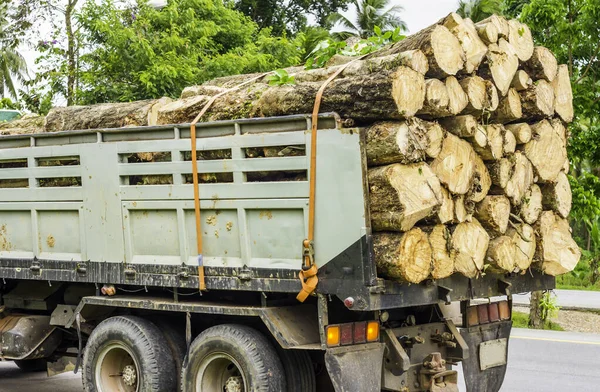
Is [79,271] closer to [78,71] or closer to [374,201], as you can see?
[374,201]

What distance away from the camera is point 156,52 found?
1505 centimetres

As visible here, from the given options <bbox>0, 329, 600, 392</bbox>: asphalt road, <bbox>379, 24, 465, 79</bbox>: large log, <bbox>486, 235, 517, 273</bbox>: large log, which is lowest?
<bbox>0, 329, 600, 392</bbox>: asphalt road

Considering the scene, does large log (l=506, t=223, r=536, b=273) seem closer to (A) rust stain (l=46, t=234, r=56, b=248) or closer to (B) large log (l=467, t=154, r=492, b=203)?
(B) large log (l=467, t=154, r=492, b=203)

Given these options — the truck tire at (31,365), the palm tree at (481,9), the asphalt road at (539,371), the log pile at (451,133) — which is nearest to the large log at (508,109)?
the log pile at (451,133)

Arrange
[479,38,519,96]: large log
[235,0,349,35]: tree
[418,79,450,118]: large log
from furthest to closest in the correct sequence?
[235,0,349,35]: tree → [479,38,519,96]: large log → [418,79,450,118]: large log

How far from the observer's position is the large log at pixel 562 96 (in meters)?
7.98

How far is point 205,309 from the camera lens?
23.5ft

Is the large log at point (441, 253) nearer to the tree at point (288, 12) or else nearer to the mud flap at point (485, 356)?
the mud flap at point (485, 356)

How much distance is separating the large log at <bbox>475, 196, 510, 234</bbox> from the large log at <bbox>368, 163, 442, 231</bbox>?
2.51ft

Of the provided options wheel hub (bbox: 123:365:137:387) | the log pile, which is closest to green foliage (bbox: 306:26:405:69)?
the log pile

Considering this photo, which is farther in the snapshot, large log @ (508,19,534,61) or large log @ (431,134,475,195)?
large log @ (508,19,534,61)

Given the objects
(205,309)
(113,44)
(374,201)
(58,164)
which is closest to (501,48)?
(374,201)

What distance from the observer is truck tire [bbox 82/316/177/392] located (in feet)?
24.5

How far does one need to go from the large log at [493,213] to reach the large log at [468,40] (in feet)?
3.26
